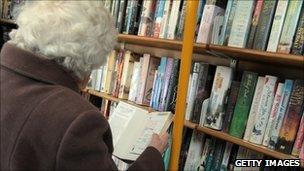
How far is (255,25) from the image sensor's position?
1.31 m

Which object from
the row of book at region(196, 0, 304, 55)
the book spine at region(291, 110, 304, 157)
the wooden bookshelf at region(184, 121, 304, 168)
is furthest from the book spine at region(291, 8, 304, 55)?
the wooden bookshelf at region(184, 121, 304, 168)

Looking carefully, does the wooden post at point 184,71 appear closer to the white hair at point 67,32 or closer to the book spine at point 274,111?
the white hair at point 67,32

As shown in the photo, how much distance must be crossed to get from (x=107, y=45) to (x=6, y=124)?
1.04 ft

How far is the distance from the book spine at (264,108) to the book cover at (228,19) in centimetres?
21

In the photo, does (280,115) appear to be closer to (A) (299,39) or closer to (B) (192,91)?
(A) (299,39)

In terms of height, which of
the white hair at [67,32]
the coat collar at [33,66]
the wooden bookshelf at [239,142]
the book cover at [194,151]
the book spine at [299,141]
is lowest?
the book cover at [194,151]

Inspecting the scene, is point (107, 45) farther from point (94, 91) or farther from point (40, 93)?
point (94, 91)

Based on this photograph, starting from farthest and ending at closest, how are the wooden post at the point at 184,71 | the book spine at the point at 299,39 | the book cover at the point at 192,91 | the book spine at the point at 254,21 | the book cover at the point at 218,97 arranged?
the book cover at the point at 192,91 < the book cover at the point at 218,97 < the book spine at the point at 254,21 < the book spine at the point at 299,39 < the wooden post at the point at 184,71

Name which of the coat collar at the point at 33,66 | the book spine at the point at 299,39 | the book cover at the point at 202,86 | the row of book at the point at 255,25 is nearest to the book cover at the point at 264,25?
the row of book at the point at 255,25

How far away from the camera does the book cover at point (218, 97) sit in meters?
1.41

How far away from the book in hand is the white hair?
13.4 inches

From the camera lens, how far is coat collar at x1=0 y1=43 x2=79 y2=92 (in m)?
0.91

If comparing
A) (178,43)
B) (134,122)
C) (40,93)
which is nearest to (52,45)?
(40,93)

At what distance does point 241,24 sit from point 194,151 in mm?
563
